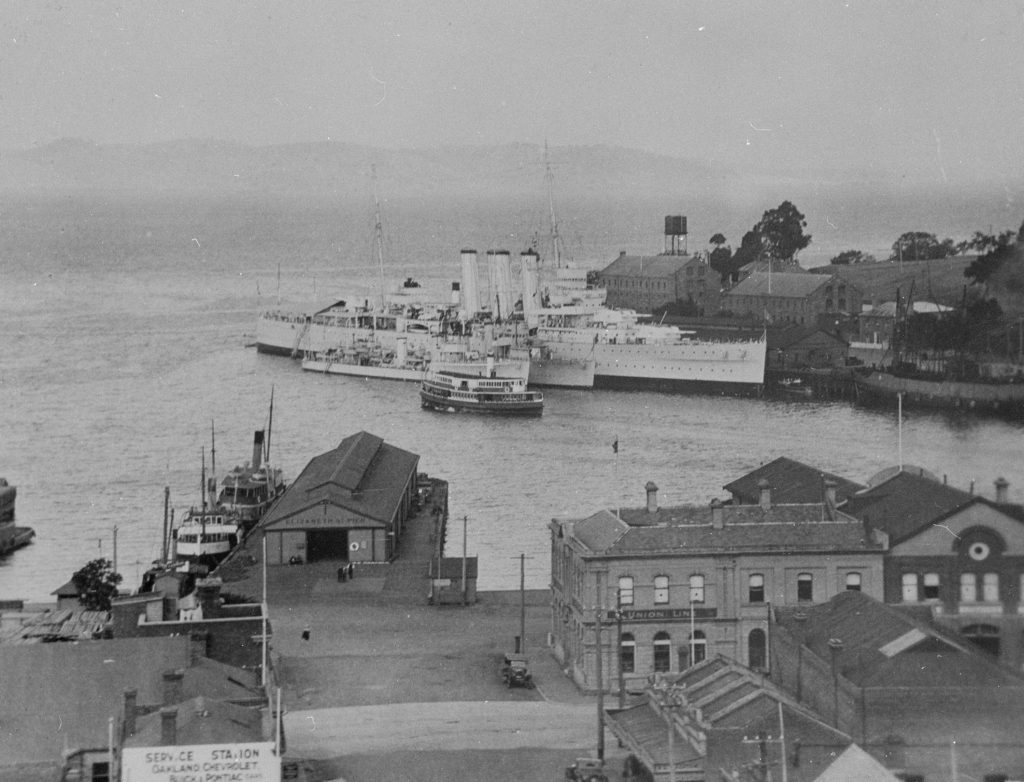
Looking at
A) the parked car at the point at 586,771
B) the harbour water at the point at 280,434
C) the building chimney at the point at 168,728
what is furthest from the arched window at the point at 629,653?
the building chimney at the point at 168,728

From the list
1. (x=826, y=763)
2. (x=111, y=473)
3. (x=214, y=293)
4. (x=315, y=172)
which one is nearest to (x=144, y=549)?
(x=111, y=473)

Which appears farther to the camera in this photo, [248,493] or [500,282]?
[500,282]

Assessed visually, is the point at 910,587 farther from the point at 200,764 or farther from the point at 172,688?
the point at 200,764

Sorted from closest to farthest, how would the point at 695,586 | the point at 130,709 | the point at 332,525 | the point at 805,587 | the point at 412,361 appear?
the point at 130,709, the point at 695,586, the point at 805,587, the point at 332,525, the point at 412,361

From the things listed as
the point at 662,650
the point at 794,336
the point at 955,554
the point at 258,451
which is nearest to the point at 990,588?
the point at 955,554

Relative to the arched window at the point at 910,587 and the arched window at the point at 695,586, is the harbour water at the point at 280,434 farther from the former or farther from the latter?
the arched window at the point at 695,586

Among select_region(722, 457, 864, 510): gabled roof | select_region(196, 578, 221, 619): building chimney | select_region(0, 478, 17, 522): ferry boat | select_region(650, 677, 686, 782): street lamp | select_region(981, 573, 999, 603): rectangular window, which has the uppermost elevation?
select_region(722, 457, 864, 510): gabled roof

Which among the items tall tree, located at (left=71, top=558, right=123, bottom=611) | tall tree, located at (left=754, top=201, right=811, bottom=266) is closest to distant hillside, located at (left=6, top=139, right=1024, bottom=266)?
tall tree, located at (left=754, top=201, right=811, bottom=266)

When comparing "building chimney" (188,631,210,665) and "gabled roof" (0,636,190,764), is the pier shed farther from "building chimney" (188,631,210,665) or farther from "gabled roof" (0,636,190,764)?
"gabled roof" (0,636,190,764)
